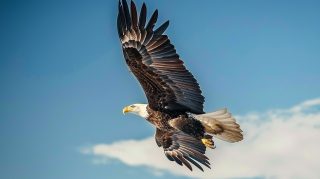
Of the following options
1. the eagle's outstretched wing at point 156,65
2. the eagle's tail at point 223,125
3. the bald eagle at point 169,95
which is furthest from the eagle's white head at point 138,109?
the eagle's tail at point 223,125

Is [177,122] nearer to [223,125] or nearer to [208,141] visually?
[208,141]

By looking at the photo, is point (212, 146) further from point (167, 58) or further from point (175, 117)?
point (167, 58)

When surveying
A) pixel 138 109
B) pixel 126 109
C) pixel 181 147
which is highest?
pixel 126 109

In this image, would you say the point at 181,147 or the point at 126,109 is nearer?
the point at 181,147

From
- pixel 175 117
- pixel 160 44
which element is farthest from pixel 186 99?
pixel 160 44

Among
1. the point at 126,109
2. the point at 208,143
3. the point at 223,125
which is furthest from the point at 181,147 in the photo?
the point at 126,109

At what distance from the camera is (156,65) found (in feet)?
37.4

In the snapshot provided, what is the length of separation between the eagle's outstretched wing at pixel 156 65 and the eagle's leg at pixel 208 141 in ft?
2.01

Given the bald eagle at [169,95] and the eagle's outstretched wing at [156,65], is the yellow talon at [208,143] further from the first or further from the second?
the eagle's outstretched wing at [156,65]

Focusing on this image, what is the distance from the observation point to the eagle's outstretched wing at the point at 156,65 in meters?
11.1

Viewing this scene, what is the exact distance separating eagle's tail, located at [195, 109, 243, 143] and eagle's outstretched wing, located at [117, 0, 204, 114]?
0.27 meters

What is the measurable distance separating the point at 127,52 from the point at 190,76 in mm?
1218

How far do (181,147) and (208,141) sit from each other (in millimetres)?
541

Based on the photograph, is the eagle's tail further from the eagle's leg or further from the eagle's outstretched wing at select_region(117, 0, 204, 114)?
the eagle's outstretched wing at select_region(117, 0, 204, 114)
